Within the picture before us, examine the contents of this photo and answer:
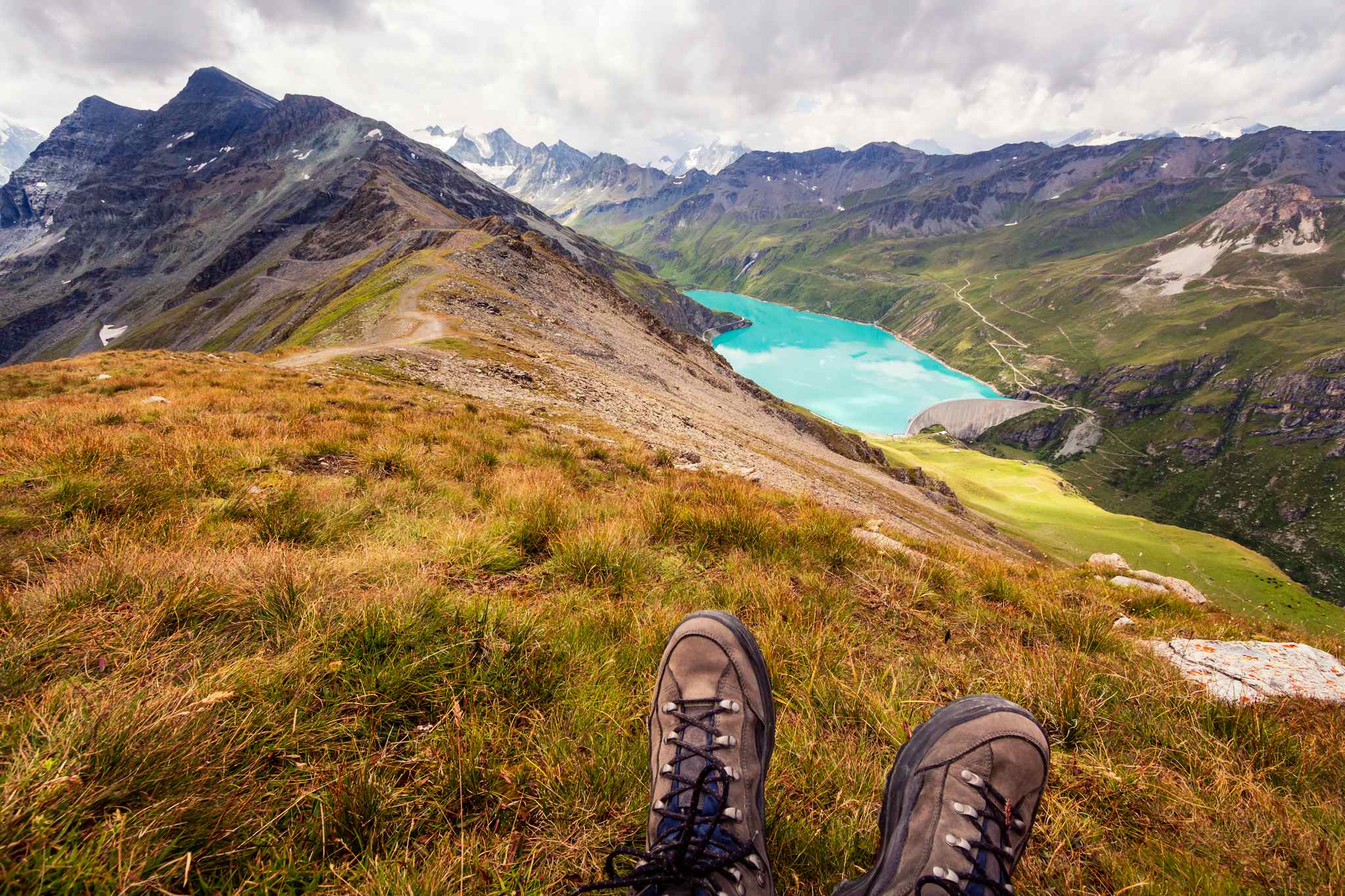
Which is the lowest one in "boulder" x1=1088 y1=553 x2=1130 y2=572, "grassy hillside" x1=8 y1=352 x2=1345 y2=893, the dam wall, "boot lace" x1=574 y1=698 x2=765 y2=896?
"boot lace" x1=574 y1=698 x2=765 y2=896

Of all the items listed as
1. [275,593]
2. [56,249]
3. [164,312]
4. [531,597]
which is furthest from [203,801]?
[56,249]

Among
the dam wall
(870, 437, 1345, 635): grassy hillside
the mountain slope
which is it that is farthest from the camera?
the dam wall

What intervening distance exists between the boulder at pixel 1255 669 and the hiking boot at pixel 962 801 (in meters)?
1.73

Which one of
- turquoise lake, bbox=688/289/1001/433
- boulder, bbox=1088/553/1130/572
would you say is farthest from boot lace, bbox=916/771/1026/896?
turquoise lake, bbox=688/289/1001/433

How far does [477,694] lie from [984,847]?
106 inches

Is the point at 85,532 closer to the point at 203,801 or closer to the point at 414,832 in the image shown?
the point at 203,801

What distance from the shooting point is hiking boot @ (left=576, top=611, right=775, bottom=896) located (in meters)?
2.23

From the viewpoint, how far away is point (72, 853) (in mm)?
1348

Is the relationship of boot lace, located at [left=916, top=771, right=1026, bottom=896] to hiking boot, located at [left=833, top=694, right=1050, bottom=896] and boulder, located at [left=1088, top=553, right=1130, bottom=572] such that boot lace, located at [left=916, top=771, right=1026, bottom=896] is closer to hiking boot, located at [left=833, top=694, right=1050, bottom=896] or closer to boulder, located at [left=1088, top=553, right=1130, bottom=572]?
hiking boot, located at [left=833, top=694, right=1050, bottom=896]

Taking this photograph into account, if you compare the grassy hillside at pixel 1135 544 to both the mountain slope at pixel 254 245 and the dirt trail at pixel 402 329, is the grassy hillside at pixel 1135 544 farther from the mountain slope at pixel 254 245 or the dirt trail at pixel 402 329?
the mountain slope at pixel 254 245

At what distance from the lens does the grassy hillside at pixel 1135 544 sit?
171 feet

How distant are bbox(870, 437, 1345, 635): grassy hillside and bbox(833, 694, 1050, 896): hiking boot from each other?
54.4 m

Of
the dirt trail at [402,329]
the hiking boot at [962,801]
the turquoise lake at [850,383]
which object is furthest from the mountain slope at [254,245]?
the hiking boot at [962,801]

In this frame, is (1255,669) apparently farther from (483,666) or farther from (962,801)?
(483,666)
